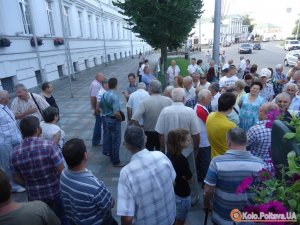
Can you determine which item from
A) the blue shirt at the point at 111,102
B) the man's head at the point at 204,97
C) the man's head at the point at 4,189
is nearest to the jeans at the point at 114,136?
the blue shirt at the point at 111,102

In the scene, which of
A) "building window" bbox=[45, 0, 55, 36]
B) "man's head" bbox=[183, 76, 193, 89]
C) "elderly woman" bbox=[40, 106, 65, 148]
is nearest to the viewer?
"elderly woman" bbox=[40, 106, 65, 148]

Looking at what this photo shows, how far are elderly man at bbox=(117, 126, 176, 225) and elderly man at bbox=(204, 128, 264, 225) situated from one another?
0.45 meters

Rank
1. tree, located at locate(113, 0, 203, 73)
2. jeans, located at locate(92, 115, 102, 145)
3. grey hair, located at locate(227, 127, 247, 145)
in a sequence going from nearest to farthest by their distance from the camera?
grey hair, located at locate(227, 127, 247, 145), jeans, located at locate(92, 115, 102, 145), tree, located at locate(113, 0, 203, 73)

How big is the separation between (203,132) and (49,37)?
13488 mm

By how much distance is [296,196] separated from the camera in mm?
1316

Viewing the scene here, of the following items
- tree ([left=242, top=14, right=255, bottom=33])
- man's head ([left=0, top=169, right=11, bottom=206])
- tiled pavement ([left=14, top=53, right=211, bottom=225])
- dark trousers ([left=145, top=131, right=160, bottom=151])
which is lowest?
tiled pavement ([left=14, top=53, right=211, bottom=225])

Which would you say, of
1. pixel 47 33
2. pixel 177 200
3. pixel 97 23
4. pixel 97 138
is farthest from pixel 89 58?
pixel 177 200

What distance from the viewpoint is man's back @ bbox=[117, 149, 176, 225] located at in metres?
2.16

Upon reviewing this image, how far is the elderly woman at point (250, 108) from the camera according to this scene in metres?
4.66

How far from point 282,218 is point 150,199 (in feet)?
4.05

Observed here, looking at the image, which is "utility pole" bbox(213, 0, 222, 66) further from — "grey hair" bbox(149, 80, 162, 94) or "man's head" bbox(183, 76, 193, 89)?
"grey hair" bbox(149, 80, 162, 94)

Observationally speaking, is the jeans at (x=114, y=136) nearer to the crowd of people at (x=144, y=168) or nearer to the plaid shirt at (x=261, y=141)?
the crowd of people at (x=144, y=168)

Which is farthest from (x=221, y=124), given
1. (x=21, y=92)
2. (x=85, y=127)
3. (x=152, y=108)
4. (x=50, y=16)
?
(x=50, y=16)

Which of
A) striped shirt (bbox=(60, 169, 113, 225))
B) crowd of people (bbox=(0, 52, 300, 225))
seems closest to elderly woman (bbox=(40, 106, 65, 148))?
crowd of people (bbox=(0, 52, 300, 225))
